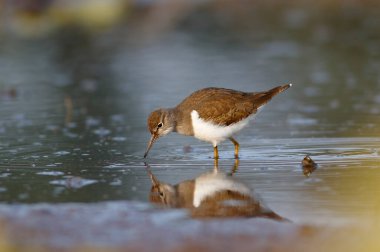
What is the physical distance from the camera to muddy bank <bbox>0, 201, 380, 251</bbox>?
21.5 feet

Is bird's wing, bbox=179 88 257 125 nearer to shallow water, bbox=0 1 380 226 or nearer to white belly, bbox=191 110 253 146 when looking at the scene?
white belly, bbox=191 110 253 146

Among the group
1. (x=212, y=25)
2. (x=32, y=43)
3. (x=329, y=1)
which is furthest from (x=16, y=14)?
(x=329, y=1)

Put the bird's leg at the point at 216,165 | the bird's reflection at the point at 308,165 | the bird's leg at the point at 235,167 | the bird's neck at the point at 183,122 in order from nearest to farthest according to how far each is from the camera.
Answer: the bird's reflection at the point at 308,165 → the bird's leg at the point at 235,167 → the bird's leg at the point at 216,165 → the bird's neck at the point at 183,122

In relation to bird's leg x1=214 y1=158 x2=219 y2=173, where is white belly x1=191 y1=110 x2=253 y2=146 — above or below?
above

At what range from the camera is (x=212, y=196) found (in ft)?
26.8

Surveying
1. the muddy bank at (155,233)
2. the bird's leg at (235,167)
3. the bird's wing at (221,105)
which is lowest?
the muddy bank at (155,233)

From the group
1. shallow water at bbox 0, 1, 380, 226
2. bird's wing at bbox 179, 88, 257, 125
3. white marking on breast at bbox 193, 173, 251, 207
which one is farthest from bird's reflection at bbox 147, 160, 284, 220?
bird's wing at bbox 179, 88, 257, 125

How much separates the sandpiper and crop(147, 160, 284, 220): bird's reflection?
86 centimetres

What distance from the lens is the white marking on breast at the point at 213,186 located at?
8.22 m

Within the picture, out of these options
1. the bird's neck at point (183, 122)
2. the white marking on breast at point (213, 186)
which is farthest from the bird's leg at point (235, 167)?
the bird's neck at point (183, 122)

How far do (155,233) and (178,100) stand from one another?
272 inches

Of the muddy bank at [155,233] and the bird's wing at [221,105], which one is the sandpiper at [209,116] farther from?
the muddy bank at [155,233]

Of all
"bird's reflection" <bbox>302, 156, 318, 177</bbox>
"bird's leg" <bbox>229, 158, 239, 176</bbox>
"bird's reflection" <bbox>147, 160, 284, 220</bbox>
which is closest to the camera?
"bird's reflection" <bbox>147, 160, 284, 220</bbox>

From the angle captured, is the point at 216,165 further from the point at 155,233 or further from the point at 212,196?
the point at 155,233
